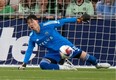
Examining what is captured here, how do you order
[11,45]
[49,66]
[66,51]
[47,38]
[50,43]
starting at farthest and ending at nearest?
[11,45] < [50,43] < [47,38] < [49,66] < [66,51]

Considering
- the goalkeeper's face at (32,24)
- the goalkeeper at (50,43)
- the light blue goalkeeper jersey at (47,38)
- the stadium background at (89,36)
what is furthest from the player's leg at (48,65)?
the stadium background at (89,36)

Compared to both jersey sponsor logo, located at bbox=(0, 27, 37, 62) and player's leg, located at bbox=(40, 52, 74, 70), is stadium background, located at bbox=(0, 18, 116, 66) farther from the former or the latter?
player's leg, located at bbox=(40, 52, 74, 70)

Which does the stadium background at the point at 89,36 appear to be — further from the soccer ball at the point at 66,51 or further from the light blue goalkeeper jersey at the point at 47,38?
the soccer ball at the point at 66,51

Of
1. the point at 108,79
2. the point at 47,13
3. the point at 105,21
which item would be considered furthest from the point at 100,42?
the point at 108,79

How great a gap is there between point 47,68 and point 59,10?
358 cm

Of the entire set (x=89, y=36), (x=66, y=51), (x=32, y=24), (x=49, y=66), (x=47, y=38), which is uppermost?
(x=32, y=24)

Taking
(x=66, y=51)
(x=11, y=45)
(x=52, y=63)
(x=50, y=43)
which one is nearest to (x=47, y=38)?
(x=50, y=43)

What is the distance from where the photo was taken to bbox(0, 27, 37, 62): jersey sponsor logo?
18.5m

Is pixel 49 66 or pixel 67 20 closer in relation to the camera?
pixel 67 20

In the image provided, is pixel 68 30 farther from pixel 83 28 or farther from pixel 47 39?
pixel 47 39

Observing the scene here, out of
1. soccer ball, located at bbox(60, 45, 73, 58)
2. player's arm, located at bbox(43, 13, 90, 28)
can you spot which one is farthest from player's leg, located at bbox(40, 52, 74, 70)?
player's arm, located at bbox(43, 13, 90, 28)

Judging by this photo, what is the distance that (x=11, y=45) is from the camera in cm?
1859

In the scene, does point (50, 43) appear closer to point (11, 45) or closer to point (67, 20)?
point (67, 20)

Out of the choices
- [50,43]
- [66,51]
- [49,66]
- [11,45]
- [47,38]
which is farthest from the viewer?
[11,45]
